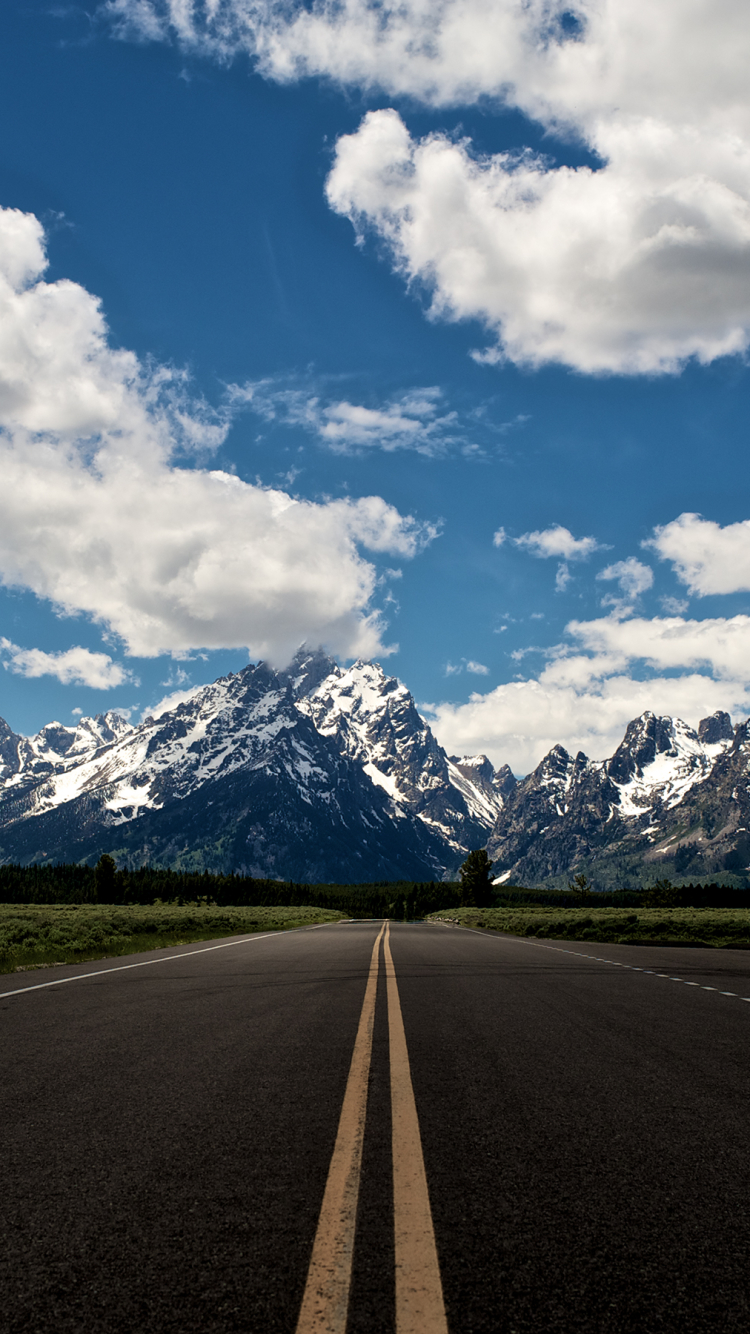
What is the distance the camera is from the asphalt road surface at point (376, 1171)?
2.99 meters

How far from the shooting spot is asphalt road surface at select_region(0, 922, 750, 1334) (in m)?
2.99

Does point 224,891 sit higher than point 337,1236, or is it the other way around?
point 337,1236

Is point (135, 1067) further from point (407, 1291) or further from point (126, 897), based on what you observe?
point (126, 897)

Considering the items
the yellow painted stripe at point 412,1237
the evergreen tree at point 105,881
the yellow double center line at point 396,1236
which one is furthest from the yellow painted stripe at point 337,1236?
the evergreen tree at point 105,881

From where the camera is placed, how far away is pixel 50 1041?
26.3 feet

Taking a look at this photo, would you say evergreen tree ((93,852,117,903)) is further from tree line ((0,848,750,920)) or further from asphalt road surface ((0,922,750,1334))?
asphalt road surface ((0,922,750,1334))

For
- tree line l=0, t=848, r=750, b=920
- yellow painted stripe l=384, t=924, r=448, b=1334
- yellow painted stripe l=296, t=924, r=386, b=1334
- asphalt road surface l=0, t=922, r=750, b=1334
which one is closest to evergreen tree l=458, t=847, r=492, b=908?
tree line l=0, t=848, r=750, b=920

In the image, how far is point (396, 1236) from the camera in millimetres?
3490

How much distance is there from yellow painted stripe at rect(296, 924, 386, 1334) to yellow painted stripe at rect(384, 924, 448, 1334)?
21 cm

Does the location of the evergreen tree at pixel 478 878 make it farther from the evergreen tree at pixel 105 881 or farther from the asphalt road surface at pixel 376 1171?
the asphalt road surface at pixel 376 1171

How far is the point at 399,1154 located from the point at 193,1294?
183 cm

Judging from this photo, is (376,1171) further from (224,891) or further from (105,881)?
(224,891)

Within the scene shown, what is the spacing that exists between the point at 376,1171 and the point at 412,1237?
0.86 metres

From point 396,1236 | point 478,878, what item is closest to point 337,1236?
point 396,1236
